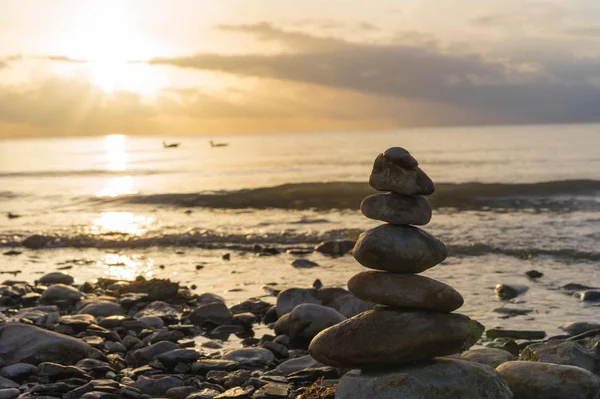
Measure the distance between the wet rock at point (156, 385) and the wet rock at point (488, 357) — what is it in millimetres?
3360

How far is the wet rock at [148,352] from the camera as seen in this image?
10.1 meters

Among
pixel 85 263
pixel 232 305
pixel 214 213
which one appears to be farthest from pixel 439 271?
pixel 214 213

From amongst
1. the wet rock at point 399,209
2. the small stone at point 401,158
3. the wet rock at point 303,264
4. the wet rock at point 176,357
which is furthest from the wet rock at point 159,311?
the small stone at point 401,158

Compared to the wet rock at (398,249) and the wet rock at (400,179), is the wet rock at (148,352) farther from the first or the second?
the wet rock at (400,179)

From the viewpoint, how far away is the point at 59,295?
14586 mm

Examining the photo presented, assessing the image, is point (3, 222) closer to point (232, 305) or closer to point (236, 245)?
point (236, 245)

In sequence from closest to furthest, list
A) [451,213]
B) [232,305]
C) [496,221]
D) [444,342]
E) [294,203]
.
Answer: [444,342] → [232,305] → [496,221] → [451,213] → [294,203]

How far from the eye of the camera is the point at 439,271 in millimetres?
17656

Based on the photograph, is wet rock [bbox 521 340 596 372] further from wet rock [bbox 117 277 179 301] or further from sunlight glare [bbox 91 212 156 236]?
sunlight glare [bbox 91 212 156 236]

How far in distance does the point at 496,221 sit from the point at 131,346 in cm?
1981

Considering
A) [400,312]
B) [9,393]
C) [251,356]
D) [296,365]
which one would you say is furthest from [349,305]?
[9,393]

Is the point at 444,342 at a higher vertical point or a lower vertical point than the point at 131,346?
higher

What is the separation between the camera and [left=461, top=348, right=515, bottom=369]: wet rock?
8.62 metres

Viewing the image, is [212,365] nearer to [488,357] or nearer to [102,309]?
[488,357]
